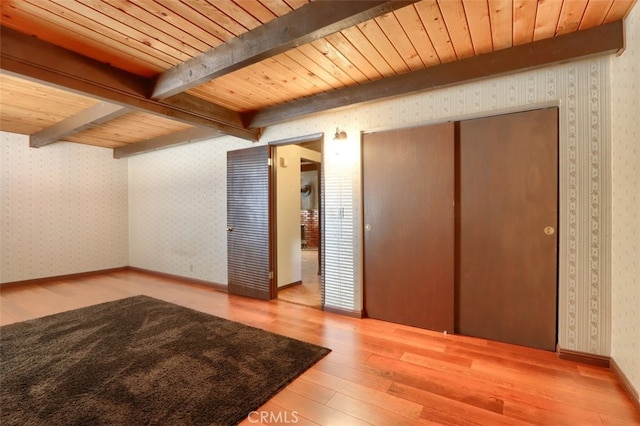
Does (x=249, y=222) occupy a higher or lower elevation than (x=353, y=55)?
lower

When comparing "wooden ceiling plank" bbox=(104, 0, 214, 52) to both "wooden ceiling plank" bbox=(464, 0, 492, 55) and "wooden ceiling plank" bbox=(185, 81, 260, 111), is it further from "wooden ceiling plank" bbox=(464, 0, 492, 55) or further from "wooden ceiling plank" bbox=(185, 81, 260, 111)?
"wooden ceiling plank" bbox=(464, 0, 492, 55)

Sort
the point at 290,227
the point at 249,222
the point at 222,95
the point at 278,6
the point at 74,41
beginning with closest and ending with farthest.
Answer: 1. the point at 278,6
2. the point at 74,41
3. the point at 222,95
4. the point at 249,222
5. the point at 290,227

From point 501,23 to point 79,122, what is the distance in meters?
4.61

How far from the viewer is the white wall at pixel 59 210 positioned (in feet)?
14.5

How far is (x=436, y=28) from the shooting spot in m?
1.91

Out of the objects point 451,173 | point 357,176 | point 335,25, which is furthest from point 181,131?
point 451,173

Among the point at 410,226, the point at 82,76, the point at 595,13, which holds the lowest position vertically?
the point at 410,226

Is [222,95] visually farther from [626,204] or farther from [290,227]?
[626,204]

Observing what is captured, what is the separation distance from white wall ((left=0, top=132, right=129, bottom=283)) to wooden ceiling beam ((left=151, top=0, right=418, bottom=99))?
4.05 metres

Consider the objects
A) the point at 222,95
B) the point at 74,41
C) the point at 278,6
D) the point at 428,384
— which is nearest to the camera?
the point at 278,6

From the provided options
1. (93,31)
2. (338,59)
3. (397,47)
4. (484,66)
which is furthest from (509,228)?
(93,31)

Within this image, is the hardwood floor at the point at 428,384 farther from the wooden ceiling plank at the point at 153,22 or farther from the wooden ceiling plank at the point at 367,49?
the wooden ceiling plank at the point at 153,22

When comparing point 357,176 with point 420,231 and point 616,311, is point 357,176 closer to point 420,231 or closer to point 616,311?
point 420,231

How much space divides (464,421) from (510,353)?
105 centimetres
